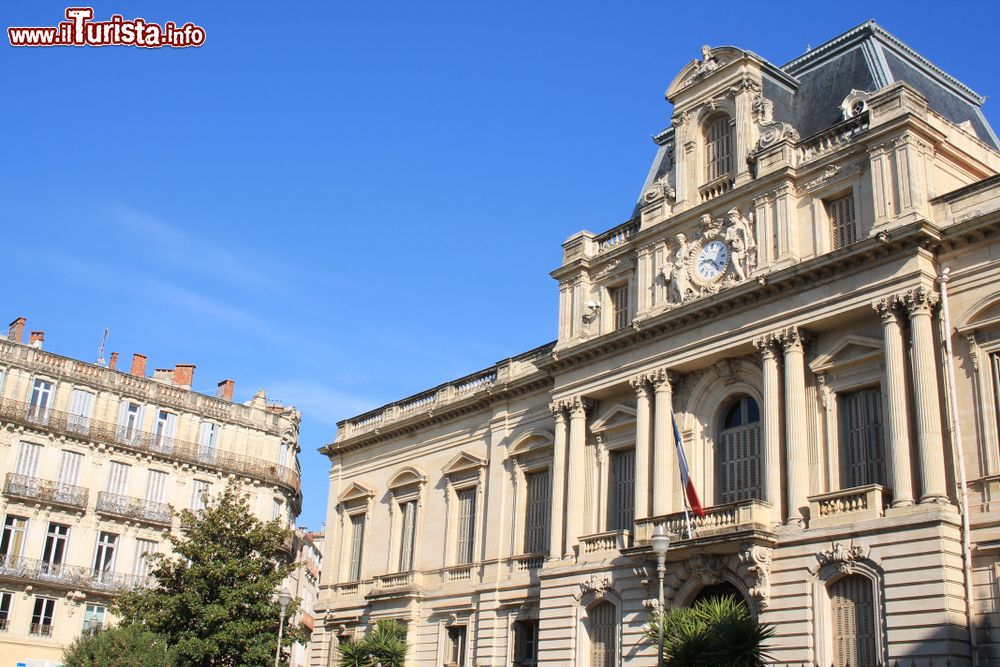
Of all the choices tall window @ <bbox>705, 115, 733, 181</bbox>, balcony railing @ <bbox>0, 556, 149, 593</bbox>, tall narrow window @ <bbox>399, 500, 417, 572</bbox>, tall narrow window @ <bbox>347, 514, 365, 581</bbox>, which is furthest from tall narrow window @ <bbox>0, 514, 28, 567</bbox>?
tall window @ <bbox>705, 115, 733, 181</bbox>

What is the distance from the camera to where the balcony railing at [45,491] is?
46.6 meters

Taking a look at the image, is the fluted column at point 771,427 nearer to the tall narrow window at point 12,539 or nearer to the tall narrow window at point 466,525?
the tall narrow window at point 466,525

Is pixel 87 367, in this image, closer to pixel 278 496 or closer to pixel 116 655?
pixel 278 496

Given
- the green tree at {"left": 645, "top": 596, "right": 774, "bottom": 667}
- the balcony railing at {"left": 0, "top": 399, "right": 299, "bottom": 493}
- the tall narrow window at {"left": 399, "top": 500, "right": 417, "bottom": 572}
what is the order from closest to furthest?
1. the green tree at {"left": 645, "top": 596, "right": 774, "bottom": 667}
2. the tall narrow window at {"left": 399, "top": 500, "right": 417, "bottom": 572}
3. the balcony railing at {"left": 0, "top": 399, "right": 299, "bottom": 493}

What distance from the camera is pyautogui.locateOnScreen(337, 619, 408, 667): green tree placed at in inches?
1388

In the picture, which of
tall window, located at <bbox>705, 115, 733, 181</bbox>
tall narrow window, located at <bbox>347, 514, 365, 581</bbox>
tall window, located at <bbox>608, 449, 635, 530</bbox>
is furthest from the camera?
tall narrow window, located at <bbox>347, 514, 365, 581</bbox>

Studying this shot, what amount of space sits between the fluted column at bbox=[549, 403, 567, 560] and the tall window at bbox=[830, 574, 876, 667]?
380 inches

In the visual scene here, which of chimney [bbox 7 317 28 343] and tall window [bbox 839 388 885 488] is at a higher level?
chimney [bbox 7 317 28 343]

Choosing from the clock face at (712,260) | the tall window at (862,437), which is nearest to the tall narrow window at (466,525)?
the clock face at (712,260)

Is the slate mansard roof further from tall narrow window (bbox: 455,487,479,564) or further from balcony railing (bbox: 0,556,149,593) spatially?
balcony railing (bbox: 0,556,149,593)

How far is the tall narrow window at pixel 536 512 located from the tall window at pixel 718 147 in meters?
11.0

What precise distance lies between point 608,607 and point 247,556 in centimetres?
1257

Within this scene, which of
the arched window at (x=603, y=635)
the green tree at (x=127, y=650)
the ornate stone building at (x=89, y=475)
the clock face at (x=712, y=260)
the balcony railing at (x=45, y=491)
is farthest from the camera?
the balcony railing at (x=45, y=491)

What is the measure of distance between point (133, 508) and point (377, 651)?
1935 cm
